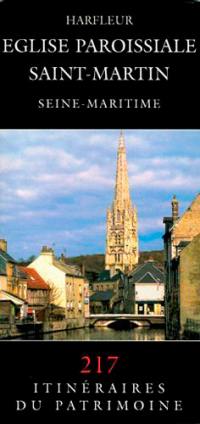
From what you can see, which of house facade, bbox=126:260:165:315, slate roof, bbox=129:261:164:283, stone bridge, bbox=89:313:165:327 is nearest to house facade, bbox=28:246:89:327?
stone bridge, bbox=89:313:165:327

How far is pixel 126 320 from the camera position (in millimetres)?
39312

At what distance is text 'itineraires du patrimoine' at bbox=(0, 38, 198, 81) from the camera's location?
20.1 feet

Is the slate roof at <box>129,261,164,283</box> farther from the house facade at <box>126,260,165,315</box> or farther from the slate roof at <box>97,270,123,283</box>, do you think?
the slate roof at <box>97,270,123,283</box>

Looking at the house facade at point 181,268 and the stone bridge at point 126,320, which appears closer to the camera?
the house facade at point 181,268

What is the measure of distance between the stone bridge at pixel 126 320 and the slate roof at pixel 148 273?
2.04m

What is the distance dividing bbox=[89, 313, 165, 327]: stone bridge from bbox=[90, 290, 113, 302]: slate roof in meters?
7.02

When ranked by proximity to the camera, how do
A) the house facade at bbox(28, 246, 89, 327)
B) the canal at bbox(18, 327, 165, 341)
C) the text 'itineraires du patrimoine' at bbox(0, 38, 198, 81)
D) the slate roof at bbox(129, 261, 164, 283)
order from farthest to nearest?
the slate roof at bbox(129, 261, 164, 283) → the house facade at bbox(28, 246, 89, 327) → the canal at bbox(18, 327, 165, 341) → the text 'itineraires du patrimoine' at bbox(0, 38, 198, 81)

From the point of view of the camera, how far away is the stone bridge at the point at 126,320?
3506cm

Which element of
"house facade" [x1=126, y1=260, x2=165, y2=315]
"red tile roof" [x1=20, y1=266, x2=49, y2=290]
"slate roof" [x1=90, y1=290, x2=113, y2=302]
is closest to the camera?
"red tile roof" [x1=20, y1=266, x2=49, y2=290]

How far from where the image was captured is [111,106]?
615 cm

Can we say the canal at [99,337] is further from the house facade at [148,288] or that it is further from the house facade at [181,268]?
the house facade at [148,288]

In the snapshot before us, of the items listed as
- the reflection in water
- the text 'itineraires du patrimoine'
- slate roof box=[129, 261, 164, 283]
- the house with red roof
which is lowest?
the reflection in water

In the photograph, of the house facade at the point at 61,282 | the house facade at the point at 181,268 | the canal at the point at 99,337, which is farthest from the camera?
the house facade at the point at 61,282

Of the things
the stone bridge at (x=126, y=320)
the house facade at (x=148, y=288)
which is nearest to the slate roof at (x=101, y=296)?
the house facade at (x=148, y=288)
